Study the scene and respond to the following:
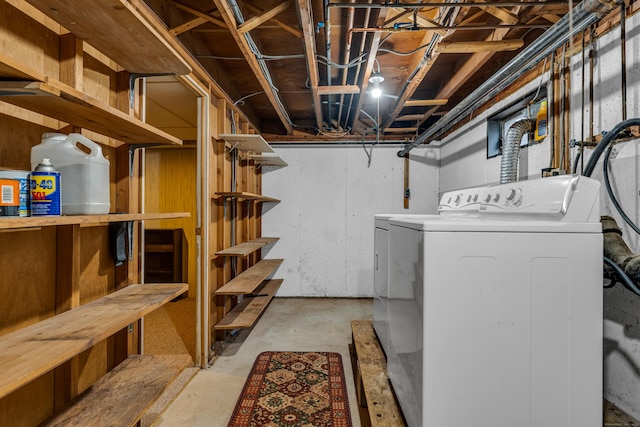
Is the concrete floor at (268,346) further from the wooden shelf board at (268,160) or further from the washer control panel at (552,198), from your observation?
the wooden shelf board at (268,160)

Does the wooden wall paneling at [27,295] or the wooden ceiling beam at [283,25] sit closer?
the wooden wall paneling at [27,295]

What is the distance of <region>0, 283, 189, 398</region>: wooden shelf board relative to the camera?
2.82ft

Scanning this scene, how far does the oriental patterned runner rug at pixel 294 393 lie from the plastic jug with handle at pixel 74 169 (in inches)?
55.4

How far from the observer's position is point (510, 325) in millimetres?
1101

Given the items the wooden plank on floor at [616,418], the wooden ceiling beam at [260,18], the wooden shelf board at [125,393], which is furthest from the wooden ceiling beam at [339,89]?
the wooden plank on floor at [616,418]

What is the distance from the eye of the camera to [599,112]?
5.37 ft

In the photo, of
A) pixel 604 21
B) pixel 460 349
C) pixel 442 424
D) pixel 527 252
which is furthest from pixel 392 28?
pixel 442 424

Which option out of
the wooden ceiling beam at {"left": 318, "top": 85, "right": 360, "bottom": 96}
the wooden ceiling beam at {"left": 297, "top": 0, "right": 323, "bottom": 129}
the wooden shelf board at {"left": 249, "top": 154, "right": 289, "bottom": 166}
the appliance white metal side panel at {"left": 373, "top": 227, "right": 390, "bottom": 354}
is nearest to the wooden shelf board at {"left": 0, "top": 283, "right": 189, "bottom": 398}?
the appliance white metal side panel at {"left": 373, "top": 227, "right": 390, "bottom": 354}

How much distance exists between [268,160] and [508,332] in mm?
3415

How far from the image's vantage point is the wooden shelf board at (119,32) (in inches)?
43.2

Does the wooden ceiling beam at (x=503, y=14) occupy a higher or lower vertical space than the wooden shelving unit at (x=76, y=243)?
higher

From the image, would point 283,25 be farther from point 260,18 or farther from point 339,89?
point 339,89

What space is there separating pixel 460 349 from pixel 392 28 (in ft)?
5.38

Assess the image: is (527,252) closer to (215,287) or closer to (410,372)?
(410,372)
